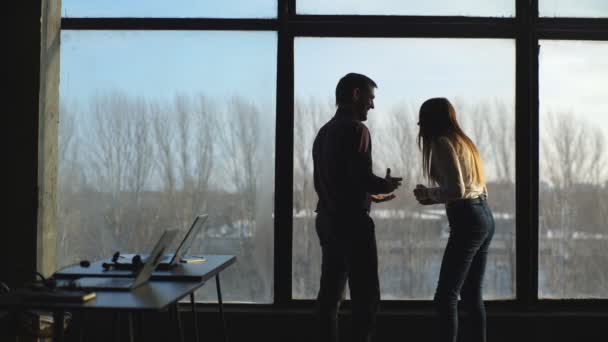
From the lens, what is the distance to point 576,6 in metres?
4.06

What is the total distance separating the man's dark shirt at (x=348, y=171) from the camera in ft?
9.90

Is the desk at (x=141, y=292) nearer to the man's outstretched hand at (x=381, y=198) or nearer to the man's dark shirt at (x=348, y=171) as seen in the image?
the man's dark shirt at (x=348, y=171)

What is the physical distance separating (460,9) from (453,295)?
1.95 meters

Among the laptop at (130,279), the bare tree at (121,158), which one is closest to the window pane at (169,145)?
the bare tree at (121,158)

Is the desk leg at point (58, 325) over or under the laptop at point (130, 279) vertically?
under

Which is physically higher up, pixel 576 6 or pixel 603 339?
pixel 576 6

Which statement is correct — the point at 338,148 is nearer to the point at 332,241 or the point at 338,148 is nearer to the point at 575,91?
the point at 332,241

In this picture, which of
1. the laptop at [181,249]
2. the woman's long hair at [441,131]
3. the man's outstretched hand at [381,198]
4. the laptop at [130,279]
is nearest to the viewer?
the laptop at [130,279]

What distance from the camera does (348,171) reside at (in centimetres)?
304

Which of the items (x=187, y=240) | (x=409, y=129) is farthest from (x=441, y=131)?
(x=187, y=240)

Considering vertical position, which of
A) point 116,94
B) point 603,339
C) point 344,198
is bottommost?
point 603,339

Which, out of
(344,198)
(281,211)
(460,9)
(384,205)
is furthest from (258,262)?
(460,9)

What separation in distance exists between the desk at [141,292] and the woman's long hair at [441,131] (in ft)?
3.84

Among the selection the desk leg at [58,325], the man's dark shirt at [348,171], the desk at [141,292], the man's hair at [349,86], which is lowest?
the desk leg at [58,325]
